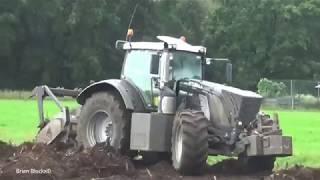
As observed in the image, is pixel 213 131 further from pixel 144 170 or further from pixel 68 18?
pixel 68 18

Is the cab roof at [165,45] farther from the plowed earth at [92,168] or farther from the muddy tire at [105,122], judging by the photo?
the plowed earth at [92,168]

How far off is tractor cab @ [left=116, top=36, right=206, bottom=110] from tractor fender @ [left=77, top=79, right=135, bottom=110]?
26 cm

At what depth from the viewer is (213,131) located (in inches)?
469

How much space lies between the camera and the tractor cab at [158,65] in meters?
12.5

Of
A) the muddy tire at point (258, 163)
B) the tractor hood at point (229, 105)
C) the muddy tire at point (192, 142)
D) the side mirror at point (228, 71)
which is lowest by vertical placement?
the muddy tire at point (258, 163)

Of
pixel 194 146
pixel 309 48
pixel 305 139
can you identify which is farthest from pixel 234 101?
pixel 309 48

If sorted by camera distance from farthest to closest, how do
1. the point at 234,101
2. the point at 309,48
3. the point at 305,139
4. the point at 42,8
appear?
1. the point at 309,48
2. the point at 42,8
3. the point at 305,139
4. the point at 234,101

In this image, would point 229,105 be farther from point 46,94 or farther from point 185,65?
point 46,94

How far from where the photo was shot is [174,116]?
476 inches

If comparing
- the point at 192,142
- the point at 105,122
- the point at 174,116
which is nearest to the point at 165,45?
the point at 174,116

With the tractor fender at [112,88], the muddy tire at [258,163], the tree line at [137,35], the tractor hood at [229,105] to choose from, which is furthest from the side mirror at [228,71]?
the tree line at [137,35]

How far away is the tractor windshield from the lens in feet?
41.6

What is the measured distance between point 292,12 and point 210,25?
32.4 ft

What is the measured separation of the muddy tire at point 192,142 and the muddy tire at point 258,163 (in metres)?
1.53
